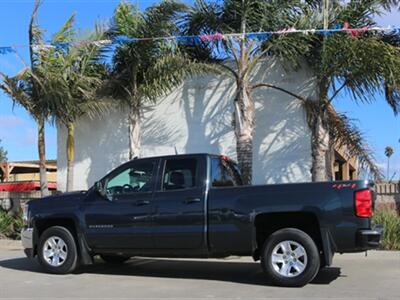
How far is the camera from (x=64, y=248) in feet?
32.0

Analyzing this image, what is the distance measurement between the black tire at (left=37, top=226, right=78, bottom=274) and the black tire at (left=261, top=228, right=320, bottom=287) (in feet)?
10.6

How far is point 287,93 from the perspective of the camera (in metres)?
15.1

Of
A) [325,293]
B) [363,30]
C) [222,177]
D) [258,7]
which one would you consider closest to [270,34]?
[258,7]

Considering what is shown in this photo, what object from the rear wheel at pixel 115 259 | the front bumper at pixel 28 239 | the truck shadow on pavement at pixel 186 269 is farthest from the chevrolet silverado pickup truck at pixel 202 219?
Answer: the rear wheel at pixel 115 259

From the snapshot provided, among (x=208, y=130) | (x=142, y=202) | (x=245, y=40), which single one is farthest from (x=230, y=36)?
(x=142, y=202)

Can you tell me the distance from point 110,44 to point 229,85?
3.31 m

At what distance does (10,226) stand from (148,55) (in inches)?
240

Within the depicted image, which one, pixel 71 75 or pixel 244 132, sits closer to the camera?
pixel 244 132

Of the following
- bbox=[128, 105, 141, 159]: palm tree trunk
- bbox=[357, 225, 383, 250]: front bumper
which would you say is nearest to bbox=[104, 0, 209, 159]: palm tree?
bbox=[128, 105, 141, 159]: palm tree trunk

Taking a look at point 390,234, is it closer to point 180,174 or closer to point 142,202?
point 180,174

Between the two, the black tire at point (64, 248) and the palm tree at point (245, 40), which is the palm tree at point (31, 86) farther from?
the black tire at point (64, 248)

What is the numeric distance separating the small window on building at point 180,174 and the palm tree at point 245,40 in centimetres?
459

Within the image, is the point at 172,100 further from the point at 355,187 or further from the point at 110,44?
the point at 355,187

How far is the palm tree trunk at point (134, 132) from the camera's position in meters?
15.6
